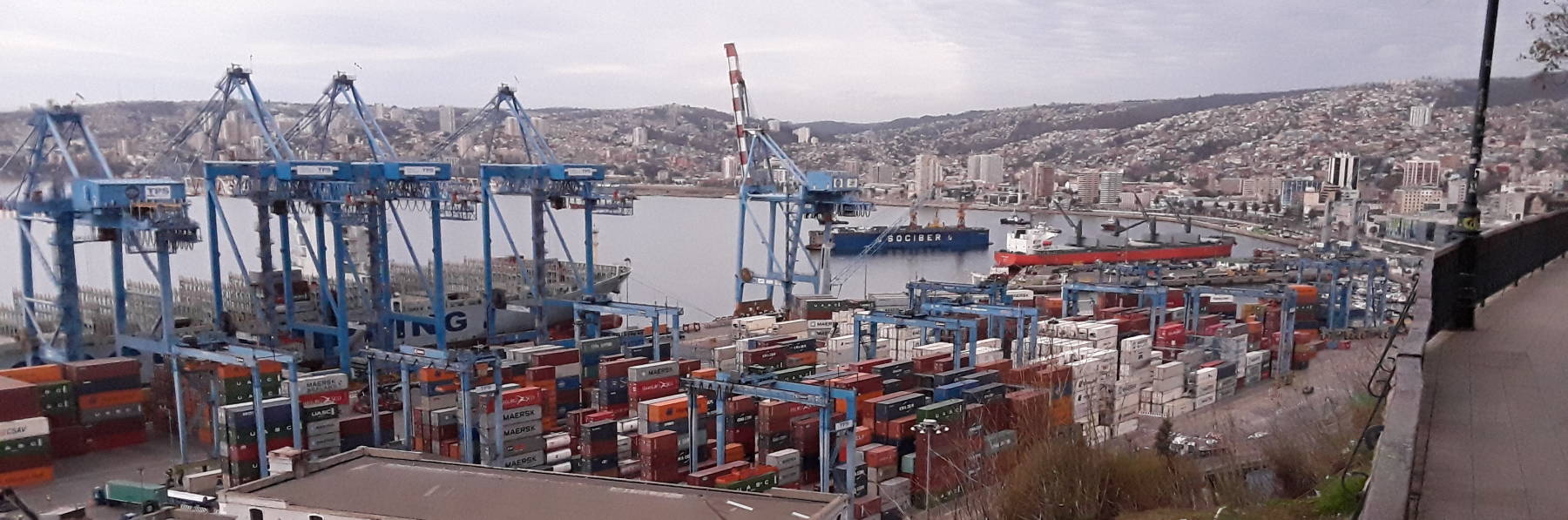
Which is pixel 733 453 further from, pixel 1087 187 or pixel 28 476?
pixel 1087 187

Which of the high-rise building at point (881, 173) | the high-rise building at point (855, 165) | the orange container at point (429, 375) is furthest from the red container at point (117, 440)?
the high-rise building at point (881, 173)

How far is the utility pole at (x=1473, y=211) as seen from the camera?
11.8 ft

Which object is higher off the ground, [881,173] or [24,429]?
[881,173]

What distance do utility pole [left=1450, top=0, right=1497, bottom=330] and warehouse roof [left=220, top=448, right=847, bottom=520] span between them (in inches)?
Result: 135

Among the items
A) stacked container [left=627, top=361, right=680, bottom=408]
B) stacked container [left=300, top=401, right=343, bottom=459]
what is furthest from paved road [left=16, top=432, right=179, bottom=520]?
stacked container [left=627, top=361, right=680, bottom=408]

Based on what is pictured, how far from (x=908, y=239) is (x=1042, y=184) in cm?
3486

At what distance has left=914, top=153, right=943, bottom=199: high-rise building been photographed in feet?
264

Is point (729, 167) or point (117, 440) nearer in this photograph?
point (117, 440)

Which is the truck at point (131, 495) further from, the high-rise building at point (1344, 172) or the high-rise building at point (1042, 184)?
the high-rise building at point (1042, 184)

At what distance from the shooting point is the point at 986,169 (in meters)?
88.2

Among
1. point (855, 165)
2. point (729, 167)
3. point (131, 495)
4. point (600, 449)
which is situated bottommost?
point (131, 495)

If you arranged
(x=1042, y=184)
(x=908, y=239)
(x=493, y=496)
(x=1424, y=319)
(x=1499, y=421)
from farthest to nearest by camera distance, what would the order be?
(x=1042, y=184), (x=908, y=239), (x=493, y=496), (x=1424, y=319), (x=1499, y=421)

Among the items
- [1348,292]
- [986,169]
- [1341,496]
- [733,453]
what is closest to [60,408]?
[733,453]

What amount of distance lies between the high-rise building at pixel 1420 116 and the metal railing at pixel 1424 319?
4724 centimetres
